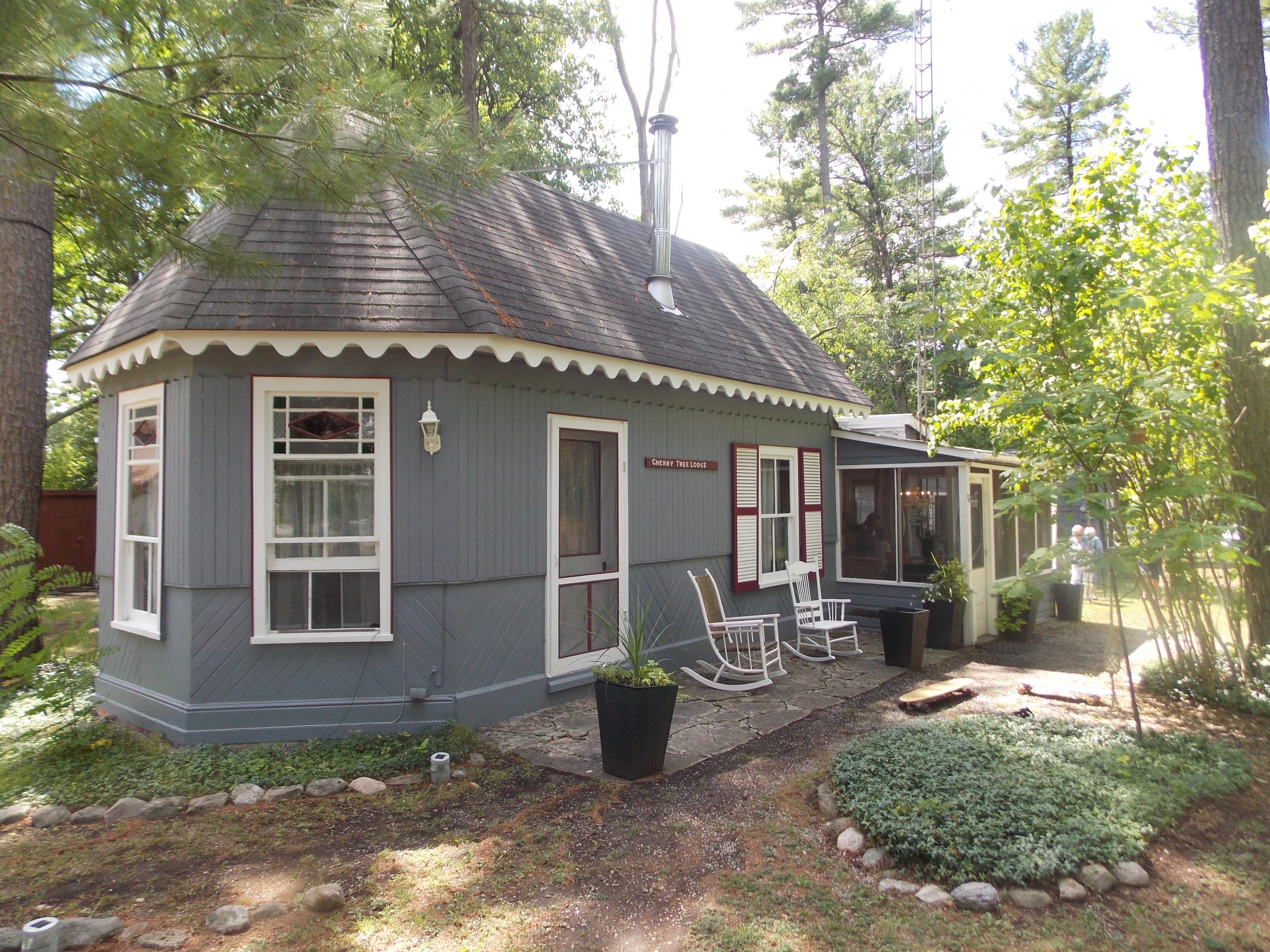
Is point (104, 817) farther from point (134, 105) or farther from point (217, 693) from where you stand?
point (134, 105)

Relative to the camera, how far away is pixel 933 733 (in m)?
5.32

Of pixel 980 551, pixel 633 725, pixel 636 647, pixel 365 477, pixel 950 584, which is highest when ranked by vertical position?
pixel 365 477

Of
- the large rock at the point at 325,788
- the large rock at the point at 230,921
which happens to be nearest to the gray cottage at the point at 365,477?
the large rock at the point at 325,788

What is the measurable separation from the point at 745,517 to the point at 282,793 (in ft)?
19.9

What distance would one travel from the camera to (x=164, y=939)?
10.7ft

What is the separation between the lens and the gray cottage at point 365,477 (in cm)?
578

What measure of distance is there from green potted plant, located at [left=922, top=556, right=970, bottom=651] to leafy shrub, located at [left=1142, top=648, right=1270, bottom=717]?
2861 mm

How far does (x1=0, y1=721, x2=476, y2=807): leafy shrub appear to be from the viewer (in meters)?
5.00

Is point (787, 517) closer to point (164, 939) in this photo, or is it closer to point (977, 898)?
point (977, 898)

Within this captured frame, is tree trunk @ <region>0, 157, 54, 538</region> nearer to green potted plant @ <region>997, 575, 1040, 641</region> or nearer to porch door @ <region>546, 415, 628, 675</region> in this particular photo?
porch door @ <region>546, 415, 628, 675</region>

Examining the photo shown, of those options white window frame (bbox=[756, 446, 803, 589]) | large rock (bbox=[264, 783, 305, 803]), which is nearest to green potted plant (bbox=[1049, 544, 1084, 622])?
white window frame (bbox=[756, 446, 803, 589])

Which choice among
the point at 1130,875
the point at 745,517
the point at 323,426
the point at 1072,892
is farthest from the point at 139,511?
the point at 1130,875

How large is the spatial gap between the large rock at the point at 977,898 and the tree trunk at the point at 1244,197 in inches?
183

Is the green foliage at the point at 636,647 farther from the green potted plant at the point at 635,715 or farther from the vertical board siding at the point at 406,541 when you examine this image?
the vertical board siding at the point at 406,541
